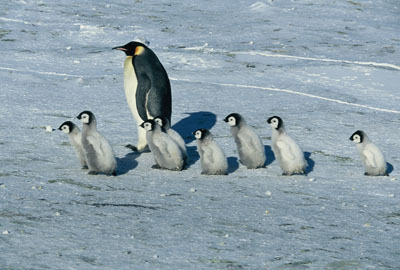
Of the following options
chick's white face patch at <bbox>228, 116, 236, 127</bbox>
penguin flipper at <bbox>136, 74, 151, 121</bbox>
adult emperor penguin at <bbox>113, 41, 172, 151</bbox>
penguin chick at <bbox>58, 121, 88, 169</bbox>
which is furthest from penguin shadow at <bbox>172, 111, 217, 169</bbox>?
penguin chick at <bbox>58, 121, 88, 169</bbox>

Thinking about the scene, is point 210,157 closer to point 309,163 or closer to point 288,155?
point 288,155

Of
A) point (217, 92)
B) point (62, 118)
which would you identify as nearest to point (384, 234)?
point (62, 118)

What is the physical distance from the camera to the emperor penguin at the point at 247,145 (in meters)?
6.04

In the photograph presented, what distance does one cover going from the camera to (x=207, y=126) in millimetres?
7445

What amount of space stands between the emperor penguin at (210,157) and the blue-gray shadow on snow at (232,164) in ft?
0.67

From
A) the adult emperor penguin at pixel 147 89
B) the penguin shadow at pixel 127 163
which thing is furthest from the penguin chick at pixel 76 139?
the adult emperor penguin at pixel 147 89

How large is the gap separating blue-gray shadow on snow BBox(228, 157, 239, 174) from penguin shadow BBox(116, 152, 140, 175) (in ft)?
2.44

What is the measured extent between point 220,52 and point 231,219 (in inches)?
235

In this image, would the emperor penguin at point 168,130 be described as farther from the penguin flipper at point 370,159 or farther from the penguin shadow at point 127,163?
the penguin flipper at point 370,159

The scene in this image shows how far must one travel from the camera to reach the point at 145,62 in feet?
22.9

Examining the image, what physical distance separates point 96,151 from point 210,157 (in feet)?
2.80

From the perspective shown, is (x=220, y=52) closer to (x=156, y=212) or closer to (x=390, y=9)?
(x=390, y=9)

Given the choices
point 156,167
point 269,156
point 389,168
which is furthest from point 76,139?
point 389,168

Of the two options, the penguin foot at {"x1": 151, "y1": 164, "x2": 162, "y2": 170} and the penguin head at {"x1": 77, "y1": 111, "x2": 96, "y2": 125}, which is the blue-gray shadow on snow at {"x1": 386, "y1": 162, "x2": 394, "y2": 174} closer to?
the penguin foot at {"x1": 151, "y1": 164, "x2": 162, "y2": 170}
